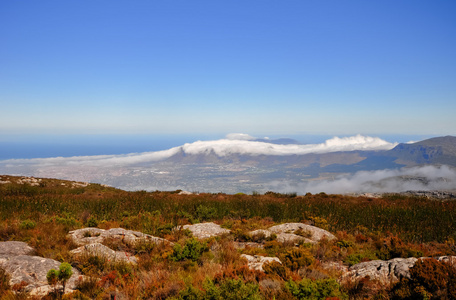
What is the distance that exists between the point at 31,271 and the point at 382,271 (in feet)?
24.4

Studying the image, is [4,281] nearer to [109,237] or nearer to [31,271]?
[31,271]

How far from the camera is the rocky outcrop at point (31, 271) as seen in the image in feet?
14.3

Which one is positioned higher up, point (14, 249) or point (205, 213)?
point (14, 249)

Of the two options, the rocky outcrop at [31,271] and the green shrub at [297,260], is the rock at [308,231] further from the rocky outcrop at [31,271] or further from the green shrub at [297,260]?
the rocky outcrop at [31,271]

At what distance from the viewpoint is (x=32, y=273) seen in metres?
4.77

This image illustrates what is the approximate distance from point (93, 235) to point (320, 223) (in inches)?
361

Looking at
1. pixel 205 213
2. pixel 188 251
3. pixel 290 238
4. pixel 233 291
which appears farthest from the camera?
pixel 205 213

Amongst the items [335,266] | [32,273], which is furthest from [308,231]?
[32,273]

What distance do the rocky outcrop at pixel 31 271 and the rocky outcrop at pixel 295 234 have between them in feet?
19.3

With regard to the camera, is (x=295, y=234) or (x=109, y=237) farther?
(x=295, y=234)

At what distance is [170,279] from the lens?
4.71m

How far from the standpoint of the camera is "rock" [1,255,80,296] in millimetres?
4360

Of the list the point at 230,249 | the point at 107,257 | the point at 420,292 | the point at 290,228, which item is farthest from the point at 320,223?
the point at 107,257

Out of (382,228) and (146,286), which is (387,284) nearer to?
(146,286)
